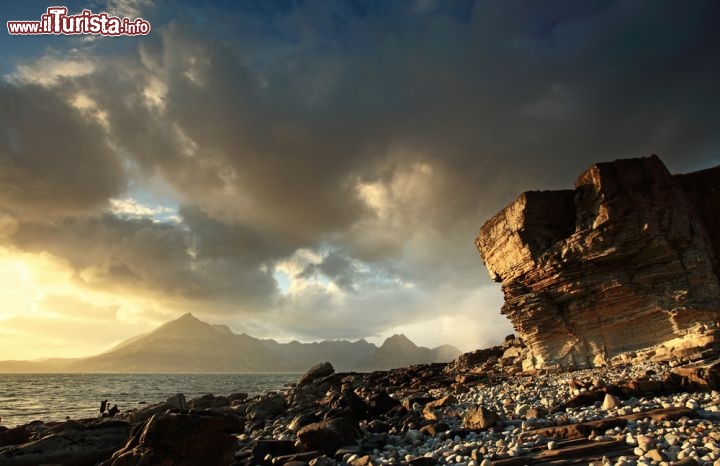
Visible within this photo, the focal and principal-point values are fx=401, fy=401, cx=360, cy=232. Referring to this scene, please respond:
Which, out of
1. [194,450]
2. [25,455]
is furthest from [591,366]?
[25,455]

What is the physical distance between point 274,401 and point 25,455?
16.5 metres

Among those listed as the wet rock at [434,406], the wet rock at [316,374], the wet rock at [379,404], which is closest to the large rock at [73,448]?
the wet rock at [379,404]

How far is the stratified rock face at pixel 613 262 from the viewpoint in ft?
75.9

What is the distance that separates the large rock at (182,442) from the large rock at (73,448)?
2.43 m

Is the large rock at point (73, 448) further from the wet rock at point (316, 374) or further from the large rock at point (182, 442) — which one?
the wet rock at point (316, 374)

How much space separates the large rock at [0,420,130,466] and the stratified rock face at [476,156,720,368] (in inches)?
1012

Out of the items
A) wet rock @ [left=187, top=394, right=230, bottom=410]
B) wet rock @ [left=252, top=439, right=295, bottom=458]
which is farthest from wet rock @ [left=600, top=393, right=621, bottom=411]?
wet rock @ [left=187, top=394, right=230, bottom=410]

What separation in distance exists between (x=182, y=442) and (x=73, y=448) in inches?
182

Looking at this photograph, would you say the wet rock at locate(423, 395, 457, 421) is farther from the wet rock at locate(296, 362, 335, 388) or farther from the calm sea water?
the calm sea water

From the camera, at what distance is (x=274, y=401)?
2612 centimetres

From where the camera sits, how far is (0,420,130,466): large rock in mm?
10731

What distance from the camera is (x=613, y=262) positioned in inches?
990

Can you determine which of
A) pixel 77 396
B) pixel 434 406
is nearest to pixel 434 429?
pixel 434 406

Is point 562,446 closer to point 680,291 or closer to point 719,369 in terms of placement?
point 719,369
